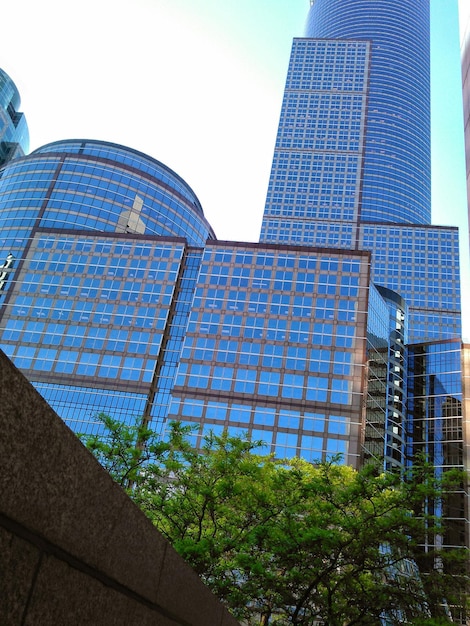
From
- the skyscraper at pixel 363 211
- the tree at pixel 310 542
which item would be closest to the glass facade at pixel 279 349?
the tree at pixel 310 542

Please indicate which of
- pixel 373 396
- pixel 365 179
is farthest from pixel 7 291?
pixel 365 179

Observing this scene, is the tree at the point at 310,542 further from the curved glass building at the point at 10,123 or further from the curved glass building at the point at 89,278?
the curved glass building at the point at 10,123

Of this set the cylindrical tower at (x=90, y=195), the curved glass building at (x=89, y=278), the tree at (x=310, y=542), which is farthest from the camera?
the cylindrical tower at (x=90, y=195)

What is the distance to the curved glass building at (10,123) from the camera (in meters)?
167

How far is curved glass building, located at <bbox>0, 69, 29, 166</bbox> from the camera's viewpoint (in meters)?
167

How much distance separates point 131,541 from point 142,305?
8143 cm

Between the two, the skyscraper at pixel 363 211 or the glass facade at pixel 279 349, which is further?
the skyscraper at pixel 363 211

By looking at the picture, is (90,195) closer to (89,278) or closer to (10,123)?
(89,278)

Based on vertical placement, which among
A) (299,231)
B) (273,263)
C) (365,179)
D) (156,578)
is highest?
(365,179)

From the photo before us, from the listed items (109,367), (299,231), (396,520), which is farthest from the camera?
(299,231)

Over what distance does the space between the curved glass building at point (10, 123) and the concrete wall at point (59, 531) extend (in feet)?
598

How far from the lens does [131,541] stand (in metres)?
4.46

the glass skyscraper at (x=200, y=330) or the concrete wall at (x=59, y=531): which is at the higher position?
the glass skyscraper at (x=200, y=330)

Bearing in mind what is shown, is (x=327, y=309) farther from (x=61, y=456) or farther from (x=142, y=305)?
(x=61, y=456)
